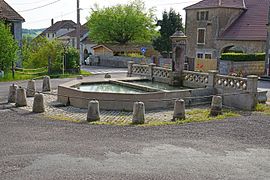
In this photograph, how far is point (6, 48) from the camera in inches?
1072

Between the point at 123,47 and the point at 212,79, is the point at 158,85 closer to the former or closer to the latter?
the point at 212,79

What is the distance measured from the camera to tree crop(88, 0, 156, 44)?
55312 mm

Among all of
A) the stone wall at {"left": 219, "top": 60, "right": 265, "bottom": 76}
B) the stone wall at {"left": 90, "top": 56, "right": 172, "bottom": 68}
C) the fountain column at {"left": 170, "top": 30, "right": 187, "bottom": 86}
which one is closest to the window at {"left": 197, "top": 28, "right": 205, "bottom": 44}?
the stone wall at {"left": 90, "top": 56, "right": 172, "bottom": 68}

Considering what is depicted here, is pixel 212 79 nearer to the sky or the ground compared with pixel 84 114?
nearer to the sky

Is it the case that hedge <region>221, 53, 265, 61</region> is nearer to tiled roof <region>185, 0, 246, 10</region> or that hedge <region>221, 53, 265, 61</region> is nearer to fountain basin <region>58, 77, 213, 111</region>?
tiled roof <region>185, 0, 246, 10</region>

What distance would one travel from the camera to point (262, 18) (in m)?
38.7

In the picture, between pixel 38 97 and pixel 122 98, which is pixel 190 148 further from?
pixel 38 97

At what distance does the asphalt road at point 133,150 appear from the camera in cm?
732

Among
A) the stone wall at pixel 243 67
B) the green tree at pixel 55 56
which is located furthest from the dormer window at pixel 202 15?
the green tree at pixel 55 56

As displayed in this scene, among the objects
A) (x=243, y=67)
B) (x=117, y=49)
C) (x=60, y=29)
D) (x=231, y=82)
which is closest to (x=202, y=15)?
(x=243, y=67)

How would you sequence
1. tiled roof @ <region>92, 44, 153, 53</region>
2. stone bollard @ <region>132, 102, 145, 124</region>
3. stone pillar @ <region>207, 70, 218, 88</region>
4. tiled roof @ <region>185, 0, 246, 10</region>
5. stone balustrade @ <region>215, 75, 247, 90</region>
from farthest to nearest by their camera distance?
tiled roof @ <region>92, 44, 153, 53</region>, tiled roof @ <region>185, 0, 246, 10</region>, stone pillar @ <region>207, 70, 218, 88</region>, stone balustrade @ <region>215, 75, 247, 90</region>, stone bollard @ <region>132, 102, 145, 124</region>

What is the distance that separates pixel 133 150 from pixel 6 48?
21118 mm

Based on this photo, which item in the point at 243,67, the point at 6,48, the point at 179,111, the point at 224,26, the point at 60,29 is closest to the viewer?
the point at 179,111

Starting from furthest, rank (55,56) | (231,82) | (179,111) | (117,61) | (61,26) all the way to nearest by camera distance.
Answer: (61,26)
(117,61)
(55,56)
(231,82)
(179,111)
